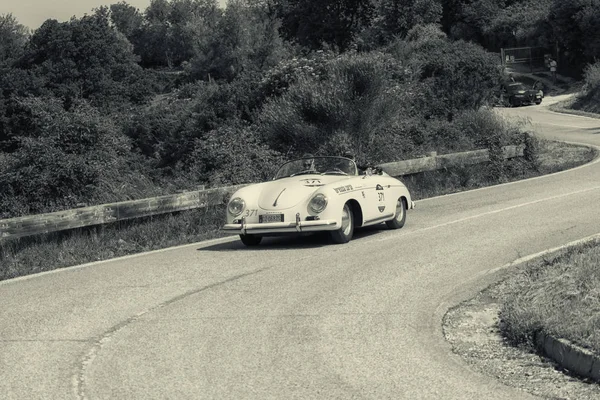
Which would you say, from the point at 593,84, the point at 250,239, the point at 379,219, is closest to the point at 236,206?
the point at 250,239

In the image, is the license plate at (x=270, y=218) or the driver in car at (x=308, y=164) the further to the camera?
the driver in car at (x=308, y=164)

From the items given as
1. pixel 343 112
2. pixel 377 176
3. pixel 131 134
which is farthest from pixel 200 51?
pixel 377 176

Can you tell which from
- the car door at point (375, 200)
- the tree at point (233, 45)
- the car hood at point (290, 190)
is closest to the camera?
the car hood at point (290, 190)

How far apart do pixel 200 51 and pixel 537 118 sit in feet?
244

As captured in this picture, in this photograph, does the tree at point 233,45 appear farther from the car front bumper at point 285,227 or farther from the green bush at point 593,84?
the car front bumper at point 285,227

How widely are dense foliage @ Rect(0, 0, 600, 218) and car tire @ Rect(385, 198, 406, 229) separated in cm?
464

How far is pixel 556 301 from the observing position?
8.40 meters

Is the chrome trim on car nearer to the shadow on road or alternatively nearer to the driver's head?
the shadow on road

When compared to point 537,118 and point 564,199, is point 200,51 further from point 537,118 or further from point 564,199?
point 564,199

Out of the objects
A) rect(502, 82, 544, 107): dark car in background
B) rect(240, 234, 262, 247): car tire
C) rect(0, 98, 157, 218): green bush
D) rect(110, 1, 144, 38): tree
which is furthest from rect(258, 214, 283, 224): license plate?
rect(110, 1, 144, 38): tree

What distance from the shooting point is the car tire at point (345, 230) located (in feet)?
44.5

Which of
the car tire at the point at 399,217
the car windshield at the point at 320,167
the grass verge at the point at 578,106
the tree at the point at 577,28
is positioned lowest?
the grass verge at the point at 578,106

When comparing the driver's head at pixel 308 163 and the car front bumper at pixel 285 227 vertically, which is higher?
the driver's head at pixel 308 163

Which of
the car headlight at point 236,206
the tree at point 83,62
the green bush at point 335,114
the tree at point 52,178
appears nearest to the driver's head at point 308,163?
the car headlight at point 236,206
